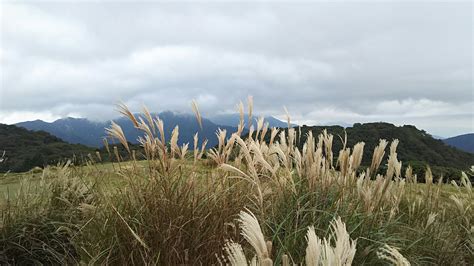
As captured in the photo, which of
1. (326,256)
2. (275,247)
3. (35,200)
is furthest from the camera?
(35,200)

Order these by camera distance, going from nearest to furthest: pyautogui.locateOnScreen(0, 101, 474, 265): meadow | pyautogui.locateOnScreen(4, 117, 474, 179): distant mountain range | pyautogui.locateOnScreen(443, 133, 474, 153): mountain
Answer: pyautogui.locateOnScreen(0, 101, 474, 265): meadow
pyautogui.locateOnScreen(4, 117, 474, 179): distant mountain range
pyautogui.locateOnScreen(443, 133, 474, 153): mountain

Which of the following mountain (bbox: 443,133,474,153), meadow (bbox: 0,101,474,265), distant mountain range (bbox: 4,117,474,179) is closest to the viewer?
meadow (bbox: 0,101,474,265)

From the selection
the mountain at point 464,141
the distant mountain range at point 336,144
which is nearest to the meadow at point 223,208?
the distant mountain range at point 336,144

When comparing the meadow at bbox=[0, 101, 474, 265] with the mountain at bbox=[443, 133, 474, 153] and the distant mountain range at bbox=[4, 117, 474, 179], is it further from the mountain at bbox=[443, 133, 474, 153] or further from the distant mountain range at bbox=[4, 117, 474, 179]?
the mountain at bbox=[443, 133, 474, 153]

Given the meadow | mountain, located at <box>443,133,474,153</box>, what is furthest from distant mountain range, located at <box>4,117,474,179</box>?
mountain, located at <box>443,133,474,153</box>

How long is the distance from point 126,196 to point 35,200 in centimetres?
167

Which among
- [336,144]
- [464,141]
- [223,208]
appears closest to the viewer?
[223,208]

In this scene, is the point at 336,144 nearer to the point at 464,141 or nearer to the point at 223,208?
the point at 223,208

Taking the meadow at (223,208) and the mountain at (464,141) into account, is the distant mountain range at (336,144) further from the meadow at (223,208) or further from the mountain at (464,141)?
the mountain at (464,141)

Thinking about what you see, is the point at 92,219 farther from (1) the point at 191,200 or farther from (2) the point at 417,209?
(2) the point at 417,209

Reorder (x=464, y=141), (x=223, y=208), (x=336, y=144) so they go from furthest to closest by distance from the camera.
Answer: (x=464, y=141) < (x=336, y=144) < (x=223, y=208)

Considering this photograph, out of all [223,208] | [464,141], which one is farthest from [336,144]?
[464,141]

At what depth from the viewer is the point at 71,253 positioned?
13.1 feet

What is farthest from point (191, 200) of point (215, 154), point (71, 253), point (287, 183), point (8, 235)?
point (8, 235)
